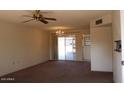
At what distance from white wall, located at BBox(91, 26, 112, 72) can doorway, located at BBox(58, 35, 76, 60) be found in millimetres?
4609

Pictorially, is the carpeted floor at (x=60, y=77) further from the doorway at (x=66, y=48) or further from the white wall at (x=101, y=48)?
the doorway at (x=66, y=48)

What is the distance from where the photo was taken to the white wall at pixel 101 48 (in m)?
7.09

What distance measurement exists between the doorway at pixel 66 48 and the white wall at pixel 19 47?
5.99 ft

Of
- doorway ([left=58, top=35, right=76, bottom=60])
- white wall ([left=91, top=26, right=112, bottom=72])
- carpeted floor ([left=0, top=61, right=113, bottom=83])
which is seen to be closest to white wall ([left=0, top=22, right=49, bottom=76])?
carpeted floor ([left=0, top=61, right=113, bottom=83])

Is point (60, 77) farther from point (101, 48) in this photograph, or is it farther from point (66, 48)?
point (66, 48)

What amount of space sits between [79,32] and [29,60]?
14.3 ft

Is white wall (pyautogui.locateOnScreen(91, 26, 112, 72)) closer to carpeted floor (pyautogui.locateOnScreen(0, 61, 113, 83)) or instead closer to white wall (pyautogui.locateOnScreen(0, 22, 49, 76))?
carpeted floor (pyautogui.locateOnScreen(0, 61, 113, 83))

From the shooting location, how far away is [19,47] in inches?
314

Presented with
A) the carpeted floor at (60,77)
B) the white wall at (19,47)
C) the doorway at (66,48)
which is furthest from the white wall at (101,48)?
the doorway at (66,48)

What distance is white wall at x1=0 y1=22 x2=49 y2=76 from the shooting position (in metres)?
6.80
